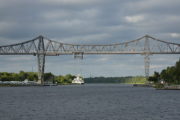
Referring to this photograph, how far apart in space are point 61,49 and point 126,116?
135 metres

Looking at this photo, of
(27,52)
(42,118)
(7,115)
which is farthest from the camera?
(27,52)

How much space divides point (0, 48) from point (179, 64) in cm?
9380

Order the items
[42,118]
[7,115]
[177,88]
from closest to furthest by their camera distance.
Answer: [42,118] < [7,115] < [177,88]

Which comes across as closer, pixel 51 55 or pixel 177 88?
pixel 177 88

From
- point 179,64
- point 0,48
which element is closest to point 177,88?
point 179,64

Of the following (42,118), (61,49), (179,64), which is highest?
(61,49)

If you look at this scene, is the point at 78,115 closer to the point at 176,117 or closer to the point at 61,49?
the point at 176,117

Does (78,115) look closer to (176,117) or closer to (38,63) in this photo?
(176,117)

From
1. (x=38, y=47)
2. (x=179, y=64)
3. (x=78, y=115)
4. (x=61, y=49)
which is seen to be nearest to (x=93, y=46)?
(x=61, y=49)

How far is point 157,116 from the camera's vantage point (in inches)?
1667

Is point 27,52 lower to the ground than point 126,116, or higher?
higher

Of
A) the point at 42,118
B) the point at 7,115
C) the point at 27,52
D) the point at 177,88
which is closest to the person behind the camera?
the point at 42,118

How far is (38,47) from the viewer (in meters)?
176

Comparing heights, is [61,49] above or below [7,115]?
Result: above
